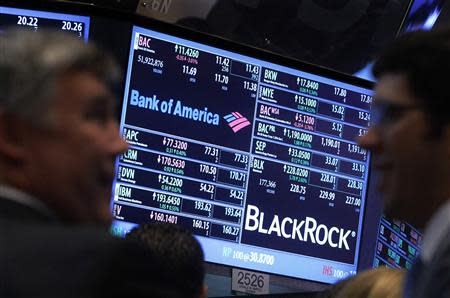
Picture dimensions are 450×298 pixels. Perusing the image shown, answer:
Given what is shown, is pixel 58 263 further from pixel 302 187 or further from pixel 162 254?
pixel 302 187

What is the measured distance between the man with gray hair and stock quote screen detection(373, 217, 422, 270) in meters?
3.12

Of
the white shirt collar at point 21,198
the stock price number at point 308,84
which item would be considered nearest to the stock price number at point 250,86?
the stock price number at point 308,84

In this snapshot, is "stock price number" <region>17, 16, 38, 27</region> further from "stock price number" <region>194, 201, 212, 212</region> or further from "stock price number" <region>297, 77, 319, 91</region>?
"stock price number" <region>297, 77, 319, 91</region>

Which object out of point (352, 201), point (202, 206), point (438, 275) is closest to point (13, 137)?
point (438, 275)

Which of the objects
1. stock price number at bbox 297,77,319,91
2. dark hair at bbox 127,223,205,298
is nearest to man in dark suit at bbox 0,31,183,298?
dark hair at bbox 127,223,205,298

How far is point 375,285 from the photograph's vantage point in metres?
2.24

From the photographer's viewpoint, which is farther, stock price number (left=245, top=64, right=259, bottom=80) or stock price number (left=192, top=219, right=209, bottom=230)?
stock price number (left=245, top=64, right=259, bottom=80)

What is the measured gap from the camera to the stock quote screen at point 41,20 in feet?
12.4

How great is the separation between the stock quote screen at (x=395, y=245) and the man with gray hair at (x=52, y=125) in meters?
3.12

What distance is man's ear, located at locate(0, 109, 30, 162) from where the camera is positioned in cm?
146

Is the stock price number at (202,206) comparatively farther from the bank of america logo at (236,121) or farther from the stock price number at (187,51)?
the stock price number at (187,51)

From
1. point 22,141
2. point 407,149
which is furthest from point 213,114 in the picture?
point 22,141

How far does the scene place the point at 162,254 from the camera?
233 centimetres

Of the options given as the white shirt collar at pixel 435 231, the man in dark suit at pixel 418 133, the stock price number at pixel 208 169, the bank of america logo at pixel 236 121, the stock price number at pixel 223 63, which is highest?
the stock price number at pixel 223 63
